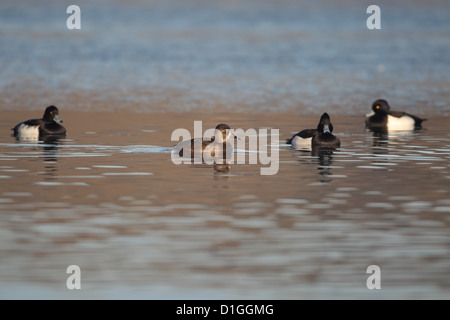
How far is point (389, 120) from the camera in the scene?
22000 mm

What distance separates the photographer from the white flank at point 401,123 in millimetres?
21422

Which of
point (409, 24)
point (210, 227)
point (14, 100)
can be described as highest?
point (409, 24)

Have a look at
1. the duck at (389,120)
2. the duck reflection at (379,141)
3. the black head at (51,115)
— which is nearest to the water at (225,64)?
the duck at (389,120)

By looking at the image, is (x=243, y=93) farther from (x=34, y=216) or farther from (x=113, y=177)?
(x=34, y=216)

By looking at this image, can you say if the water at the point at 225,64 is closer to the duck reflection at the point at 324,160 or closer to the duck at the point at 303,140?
the duck at the point at 303,140

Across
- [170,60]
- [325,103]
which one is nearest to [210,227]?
[325,103]

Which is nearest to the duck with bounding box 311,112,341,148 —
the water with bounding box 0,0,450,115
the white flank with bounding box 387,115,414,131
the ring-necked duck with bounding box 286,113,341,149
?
the ring-necked duck with bounding box 286,113,341,149

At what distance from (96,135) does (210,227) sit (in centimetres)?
896

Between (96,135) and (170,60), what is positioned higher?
(170,60)

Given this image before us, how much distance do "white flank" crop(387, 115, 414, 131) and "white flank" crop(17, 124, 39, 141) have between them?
783cm

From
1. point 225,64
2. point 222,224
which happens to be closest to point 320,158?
point 222,224

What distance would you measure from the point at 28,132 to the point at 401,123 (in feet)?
27.3

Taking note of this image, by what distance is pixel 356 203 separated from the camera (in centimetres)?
1161

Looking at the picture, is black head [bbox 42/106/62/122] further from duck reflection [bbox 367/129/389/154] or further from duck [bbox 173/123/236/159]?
duck reflection [bbox 367/129/389/154]
